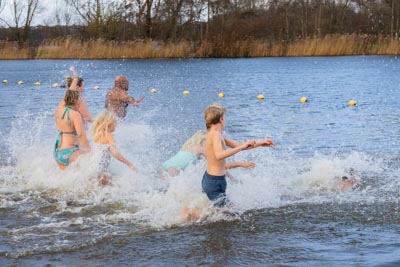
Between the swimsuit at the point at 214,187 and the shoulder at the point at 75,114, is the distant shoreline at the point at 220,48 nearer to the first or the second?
the shoulder at the point at 75,114

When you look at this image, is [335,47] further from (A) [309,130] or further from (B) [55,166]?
(B) [55,166]

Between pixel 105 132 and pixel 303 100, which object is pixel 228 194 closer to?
pixel 105 132

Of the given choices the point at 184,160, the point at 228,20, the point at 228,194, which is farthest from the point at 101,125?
the point at 228,20

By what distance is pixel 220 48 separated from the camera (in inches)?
1602

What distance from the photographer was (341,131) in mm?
14195

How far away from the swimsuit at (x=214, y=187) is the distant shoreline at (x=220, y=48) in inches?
1227

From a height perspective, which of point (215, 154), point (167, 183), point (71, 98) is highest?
point (71, 98)

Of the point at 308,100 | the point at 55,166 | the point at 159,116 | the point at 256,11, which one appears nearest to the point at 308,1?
the point at 256,11

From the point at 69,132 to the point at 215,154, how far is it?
2.94 meters

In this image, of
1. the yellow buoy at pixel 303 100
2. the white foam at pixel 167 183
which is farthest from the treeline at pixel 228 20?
the white foam at pixel 167 183

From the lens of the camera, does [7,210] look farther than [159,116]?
No

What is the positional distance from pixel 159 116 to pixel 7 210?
939cm

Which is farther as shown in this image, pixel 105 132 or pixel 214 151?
pixel 105 132

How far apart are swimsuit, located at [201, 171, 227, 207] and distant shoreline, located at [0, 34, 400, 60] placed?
31.2 m
